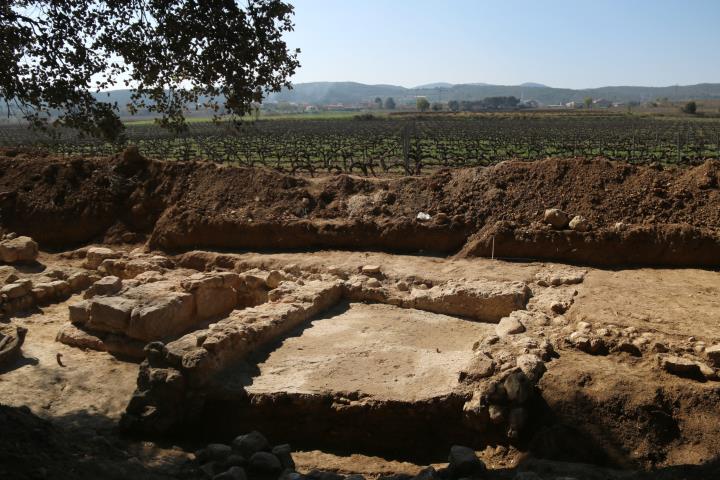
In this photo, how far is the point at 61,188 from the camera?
18109 millimetres

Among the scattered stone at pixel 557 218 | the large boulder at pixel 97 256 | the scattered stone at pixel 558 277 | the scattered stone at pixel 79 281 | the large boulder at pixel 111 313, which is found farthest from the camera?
the large boulder at pixel 97 256

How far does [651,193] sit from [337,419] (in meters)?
8.75

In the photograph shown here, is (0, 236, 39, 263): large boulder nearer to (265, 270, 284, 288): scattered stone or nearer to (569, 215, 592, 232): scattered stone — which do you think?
(265, 270, 284, 288): scattered stone

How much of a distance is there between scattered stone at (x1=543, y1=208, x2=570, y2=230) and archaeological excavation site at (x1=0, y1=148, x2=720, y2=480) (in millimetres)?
45

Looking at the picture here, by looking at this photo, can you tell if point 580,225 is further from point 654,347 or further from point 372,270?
point 654,347

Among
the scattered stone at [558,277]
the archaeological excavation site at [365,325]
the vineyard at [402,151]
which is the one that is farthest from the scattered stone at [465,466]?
the vineyard at [402,151]

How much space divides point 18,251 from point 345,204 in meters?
8.11

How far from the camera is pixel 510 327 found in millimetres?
9133

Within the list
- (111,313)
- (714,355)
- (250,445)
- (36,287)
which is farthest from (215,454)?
(36,287)

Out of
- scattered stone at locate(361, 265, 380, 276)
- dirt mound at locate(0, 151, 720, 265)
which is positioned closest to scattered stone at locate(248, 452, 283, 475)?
scattered stone at locate(361, 265, 380, 276)

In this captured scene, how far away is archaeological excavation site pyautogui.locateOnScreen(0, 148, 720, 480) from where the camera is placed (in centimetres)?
689

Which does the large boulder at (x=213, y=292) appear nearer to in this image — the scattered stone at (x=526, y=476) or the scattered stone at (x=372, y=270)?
the scattered stone at (x=372, y=270)

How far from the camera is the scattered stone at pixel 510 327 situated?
9.03 metres

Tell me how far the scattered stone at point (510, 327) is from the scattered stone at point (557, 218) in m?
3.89
